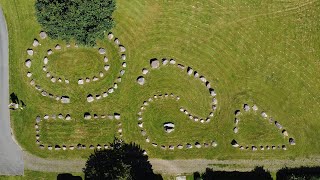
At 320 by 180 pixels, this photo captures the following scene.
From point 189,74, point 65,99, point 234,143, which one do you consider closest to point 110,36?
point 65,99

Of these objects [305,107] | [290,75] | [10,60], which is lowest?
[305,107]

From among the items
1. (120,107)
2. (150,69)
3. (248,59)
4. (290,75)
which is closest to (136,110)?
(120,107)

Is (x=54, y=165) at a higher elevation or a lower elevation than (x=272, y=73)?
lower

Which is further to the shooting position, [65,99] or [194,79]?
[194,79]

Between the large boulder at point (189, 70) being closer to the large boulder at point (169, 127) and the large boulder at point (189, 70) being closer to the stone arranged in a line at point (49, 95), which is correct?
the large boulder at point (169, 127)

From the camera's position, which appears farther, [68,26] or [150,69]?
[150,69]

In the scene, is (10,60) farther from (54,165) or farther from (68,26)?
(54,165)

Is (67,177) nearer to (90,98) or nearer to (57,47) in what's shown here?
(90,98)
